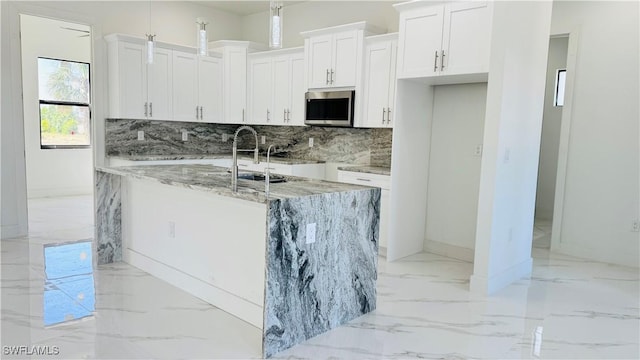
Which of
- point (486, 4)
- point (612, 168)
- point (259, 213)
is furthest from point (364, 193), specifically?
point (612, 168)

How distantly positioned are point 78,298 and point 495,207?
10.5 feet

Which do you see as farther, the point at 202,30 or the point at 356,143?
the point at 356,143

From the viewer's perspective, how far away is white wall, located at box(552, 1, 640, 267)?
4.53 metres

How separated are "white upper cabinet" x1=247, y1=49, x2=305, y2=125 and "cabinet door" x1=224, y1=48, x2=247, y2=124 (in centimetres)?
10

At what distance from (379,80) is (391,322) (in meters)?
2.62

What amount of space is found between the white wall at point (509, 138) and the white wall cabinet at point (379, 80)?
50.4 inches

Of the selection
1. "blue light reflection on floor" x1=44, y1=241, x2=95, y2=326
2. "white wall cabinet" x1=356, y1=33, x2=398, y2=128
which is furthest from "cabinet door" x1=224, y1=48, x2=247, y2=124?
"blue light reflection on floor" x1=44, y1=241, x2=95, y2=326

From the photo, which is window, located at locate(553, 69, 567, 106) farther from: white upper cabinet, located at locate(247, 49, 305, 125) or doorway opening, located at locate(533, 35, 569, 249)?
white upper cabinet, located at locate(247, 49, 305, 125)

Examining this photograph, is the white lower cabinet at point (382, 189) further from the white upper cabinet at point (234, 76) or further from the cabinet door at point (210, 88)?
the cabinet door at point (210, 88)

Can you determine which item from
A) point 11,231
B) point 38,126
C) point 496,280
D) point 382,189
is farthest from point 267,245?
point 38,126

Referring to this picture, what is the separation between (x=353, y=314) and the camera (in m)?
3.08

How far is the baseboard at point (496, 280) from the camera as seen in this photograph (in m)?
3.63

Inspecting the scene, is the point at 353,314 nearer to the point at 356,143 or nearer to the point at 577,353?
the point at 577,353

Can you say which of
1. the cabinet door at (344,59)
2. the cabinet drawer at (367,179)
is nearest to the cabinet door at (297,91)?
the cabinet door at (344,59)
